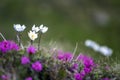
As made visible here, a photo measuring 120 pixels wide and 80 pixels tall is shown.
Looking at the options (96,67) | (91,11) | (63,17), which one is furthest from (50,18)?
(96,67)

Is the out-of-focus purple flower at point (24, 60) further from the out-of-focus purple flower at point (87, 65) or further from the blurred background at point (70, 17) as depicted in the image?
the blurred background at point (70, 17)

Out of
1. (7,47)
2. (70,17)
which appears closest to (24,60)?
(7,47)

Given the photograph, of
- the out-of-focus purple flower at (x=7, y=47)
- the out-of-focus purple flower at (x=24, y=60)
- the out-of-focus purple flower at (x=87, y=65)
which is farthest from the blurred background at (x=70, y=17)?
the out-of-focus purple flower at (x=24, y=60)

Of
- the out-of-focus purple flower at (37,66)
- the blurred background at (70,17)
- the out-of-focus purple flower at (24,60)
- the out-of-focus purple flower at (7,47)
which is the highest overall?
the blurred background at (70,17)

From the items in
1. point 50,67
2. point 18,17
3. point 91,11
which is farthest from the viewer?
point 91,11

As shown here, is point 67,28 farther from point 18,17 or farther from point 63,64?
point 63,64

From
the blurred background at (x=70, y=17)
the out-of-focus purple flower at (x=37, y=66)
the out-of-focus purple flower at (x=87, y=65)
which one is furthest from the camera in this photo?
the blurred background at (x=70, y=17)

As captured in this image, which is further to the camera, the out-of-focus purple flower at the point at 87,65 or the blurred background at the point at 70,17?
the blurred background at the point at 70,17

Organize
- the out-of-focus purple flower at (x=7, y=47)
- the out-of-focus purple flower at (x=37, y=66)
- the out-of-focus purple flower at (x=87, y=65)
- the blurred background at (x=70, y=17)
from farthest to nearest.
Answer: the blurred background at (x=70, y=17) → the out-of-focus purple flower at (x=87, y=65) → the out-of-focus purple flower at (x=7, y=47) → the out-of-focus purple flower at (x=37, y=66)

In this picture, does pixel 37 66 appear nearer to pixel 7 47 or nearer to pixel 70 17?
pixel 7 47
